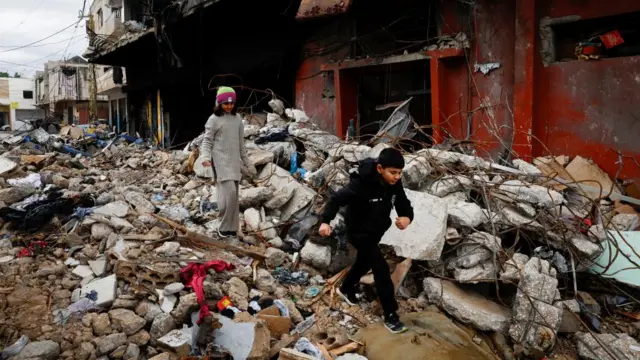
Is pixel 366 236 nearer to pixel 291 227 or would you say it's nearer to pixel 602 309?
pixel 291 227

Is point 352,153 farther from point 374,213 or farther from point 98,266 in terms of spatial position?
point 98,266

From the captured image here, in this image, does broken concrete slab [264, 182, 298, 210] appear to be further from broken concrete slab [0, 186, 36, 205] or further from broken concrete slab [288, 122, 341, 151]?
broken concrete slab [0, 186, 36, 205]

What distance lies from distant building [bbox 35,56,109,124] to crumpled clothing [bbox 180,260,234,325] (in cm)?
3397

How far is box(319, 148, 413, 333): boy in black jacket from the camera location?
10.5 ft

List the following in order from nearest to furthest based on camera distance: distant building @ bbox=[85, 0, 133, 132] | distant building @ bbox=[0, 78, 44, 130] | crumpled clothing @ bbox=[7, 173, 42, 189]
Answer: crumpled clothing @ bbox=[7, 173, 42, 189] < distant building @ bbox=[85, 0, 133, 132] < distant building @ bbox=[0, 78, 44, 130]

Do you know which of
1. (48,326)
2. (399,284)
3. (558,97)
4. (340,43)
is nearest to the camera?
(48,326)

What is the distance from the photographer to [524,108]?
6191 mm

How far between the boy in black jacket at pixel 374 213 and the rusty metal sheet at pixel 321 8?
4.64 metres

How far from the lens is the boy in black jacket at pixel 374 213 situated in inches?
126

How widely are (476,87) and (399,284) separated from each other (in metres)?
4.03

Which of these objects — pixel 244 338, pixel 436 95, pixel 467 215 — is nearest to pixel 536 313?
pixel 467 215

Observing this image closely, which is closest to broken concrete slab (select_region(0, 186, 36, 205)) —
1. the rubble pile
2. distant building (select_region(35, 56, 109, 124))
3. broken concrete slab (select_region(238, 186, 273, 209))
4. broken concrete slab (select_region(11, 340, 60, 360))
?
the rubble pile

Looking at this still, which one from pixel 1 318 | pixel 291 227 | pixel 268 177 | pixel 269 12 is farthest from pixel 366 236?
pixel 269 12

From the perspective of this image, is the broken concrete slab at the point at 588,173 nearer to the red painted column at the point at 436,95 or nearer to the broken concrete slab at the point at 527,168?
the broken concrete slab at the point at 527,168
